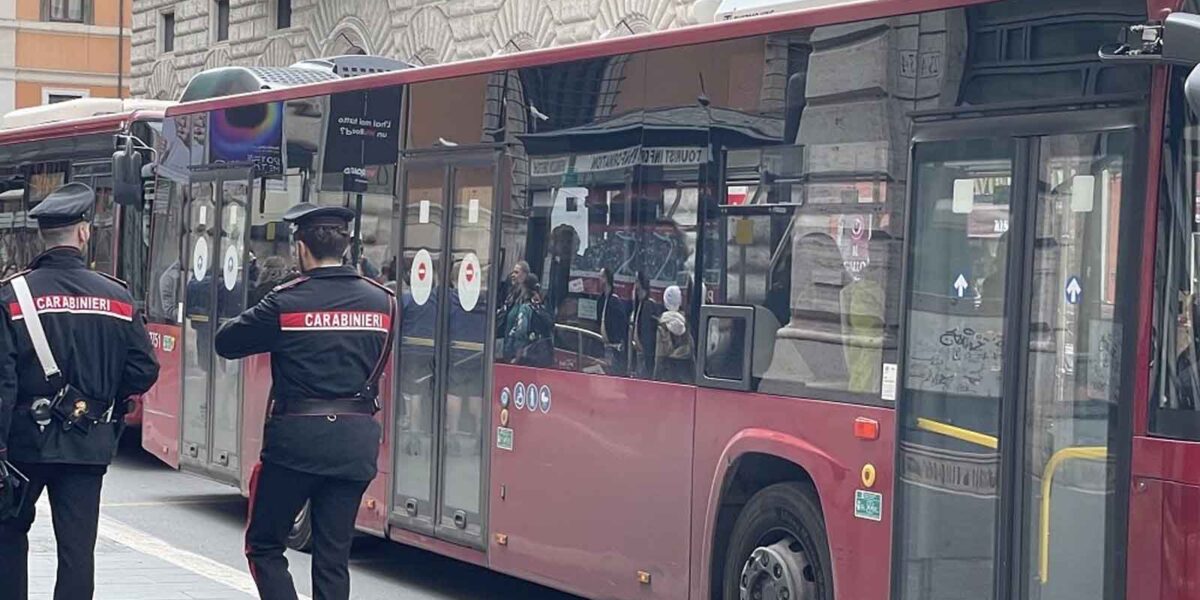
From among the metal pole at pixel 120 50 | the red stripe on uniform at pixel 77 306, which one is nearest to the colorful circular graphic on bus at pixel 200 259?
the red stripe on uniform at pixel 77 306

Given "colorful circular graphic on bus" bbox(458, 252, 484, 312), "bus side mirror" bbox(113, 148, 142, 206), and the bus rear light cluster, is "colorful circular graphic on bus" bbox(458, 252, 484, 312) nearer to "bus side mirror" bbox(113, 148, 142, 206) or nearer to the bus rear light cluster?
the bus rear light cluster

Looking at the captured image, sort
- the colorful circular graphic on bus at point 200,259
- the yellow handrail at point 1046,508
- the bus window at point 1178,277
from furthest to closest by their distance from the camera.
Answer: the colorful circular graphic on bus at point 200,259 < the yellow handrail at point 1046,508 < the bus window at point 1178,277

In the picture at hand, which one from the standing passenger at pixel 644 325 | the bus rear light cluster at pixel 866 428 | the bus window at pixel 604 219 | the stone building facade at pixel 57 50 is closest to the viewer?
the bus rear light cluster at pixel 866 428

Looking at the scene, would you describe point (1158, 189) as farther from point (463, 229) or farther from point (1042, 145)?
point (463, 229)

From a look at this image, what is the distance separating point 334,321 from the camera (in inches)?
279

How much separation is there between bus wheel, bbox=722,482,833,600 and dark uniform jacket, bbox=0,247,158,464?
2398 mm

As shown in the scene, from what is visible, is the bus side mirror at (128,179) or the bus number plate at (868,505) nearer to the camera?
the bus number plate at (868,505)

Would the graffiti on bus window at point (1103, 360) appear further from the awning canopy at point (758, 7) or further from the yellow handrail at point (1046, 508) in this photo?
the awning canopy at point (758, 7)

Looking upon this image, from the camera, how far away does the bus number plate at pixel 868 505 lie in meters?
7.14

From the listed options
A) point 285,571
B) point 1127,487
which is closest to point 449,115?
point 285,571

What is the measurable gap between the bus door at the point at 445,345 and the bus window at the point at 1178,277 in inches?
163

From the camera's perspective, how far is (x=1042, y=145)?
21.5ft

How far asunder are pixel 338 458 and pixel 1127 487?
271 centimetres

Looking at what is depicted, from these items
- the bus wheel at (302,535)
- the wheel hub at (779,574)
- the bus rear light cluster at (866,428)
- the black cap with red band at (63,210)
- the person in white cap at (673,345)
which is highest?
the black cap with red band at (63,210)
